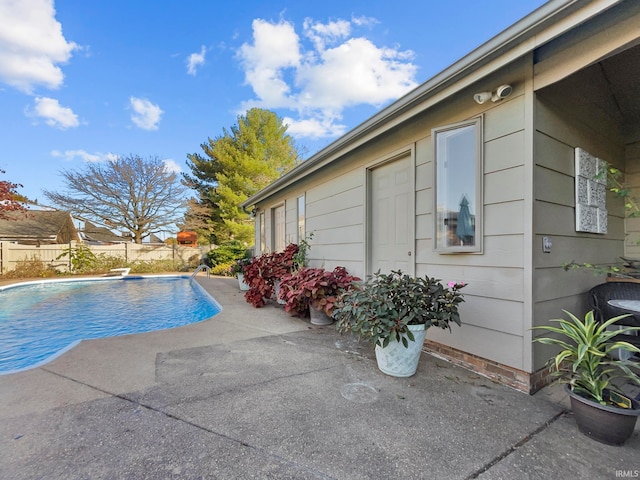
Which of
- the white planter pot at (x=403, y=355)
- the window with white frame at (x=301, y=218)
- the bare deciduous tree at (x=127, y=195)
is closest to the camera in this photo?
the white planter pot at (x=403, y=355)

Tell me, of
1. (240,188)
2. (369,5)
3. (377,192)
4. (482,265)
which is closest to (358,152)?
(377,192)

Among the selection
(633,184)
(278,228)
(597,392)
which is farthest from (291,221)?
(597,392)

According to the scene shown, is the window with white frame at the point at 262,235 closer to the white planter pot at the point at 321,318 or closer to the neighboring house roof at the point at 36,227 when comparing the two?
the white planter pot at the point at 321,318

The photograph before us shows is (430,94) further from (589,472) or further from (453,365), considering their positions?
(589,472)

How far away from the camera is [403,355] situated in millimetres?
2547

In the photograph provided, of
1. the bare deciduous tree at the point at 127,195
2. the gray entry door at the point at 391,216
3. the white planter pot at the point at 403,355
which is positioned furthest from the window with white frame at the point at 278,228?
the bare deciduous tree at the point at 127,195

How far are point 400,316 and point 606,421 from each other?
4.30 ft

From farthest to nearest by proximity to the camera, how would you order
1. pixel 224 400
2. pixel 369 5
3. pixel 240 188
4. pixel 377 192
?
pixel 240 188
pixel 369 5
pixel 377 192
pixel 224 400

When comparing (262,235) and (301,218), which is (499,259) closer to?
(301,218)

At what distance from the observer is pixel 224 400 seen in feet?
7.10

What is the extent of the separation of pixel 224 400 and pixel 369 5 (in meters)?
8.17

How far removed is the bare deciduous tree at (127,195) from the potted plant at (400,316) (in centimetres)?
1763

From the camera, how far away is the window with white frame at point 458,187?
8.99 feet

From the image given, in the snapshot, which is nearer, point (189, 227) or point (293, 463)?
point (293, 463)
